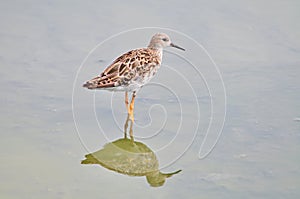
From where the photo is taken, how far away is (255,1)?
37.3 feet

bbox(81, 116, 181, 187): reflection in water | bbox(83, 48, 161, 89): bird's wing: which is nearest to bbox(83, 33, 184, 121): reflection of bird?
bbox(83, 48, 161, 89): bird's wing

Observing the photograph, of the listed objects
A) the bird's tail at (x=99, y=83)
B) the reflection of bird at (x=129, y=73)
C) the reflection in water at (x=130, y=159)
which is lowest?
the reflection in water at (x=130, y=159)

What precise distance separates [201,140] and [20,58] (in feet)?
10.7

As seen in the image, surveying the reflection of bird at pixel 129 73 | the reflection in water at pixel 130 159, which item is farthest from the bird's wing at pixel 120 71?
the reflection in water at pixel 130 159

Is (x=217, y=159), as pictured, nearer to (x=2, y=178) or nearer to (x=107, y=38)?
(x=2, y=178)

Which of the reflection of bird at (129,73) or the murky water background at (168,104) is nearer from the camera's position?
the murky water background at (168,104)

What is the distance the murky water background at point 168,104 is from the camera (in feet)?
21.5

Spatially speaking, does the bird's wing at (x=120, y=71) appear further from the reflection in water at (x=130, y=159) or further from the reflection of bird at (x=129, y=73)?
the reflection in water at (x=130, y=159)

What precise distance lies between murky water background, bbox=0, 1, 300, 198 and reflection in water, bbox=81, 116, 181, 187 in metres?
0.11

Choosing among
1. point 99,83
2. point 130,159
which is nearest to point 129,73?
point 99,83

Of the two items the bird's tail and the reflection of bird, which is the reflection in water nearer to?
the reflection of bird

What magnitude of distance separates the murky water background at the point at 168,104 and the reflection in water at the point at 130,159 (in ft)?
0.34

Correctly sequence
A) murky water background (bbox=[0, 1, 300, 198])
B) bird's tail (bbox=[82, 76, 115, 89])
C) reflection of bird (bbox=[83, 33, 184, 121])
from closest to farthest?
murky water background (bbox=[0, 1, 300, 198])
bird's tail (bbox=[82, 76, 115, 89])
reflection of bird (bbox=[83, 33, 184, 121])

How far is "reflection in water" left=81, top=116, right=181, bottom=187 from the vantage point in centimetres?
674
